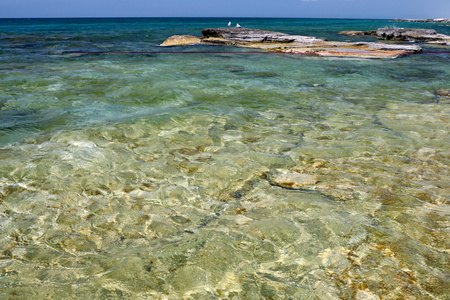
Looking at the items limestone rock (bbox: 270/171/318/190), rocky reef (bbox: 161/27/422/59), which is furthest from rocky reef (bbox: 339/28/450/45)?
limestone rock (bbox: 270/171/318/190)

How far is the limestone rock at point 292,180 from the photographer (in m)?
4.05

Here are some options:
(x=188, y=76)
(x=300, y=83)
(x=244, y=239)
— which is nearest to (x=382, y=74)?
(x=300, y=83)

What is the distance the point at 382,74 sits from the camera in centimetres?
1225

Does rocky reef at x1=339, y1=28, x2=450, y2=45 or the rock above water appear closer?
the rock above water

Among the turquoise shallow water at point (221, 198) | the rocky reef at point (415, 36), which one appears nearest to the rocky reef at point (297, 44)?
the rocky reef at point (415, 36)

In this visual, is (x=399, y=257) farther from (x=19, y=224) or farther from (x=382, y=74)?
(x=382, y=74)

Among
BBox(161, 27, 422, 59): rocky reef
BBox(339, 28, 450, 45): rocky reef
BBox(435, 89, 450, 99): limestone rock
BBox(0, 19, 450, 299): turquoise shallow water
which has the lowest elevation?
BBox(0, 19, 450, 299): turquoise shallow water

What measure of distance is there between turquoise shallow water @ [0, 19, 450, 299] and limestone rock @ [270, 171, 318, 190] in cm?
4

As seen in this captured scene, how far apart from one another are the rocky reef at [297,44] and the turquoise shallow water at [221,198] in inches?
398

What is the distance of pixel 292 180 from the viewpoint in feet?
13.7

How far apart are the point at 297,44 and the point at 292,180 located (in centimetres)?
1809

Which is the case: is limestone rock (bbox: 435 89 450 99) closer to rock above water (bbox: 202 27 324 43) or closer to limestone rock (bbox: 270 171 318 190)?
limestone rock (bbox: 270 171 318 190)

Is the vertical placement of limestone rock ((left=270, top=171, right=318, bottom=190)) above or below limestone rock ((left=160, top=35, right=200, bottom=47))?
below

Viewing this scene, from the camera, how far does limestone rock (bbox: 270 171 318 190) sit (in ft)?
13.3
